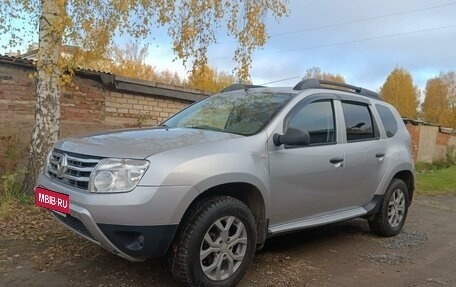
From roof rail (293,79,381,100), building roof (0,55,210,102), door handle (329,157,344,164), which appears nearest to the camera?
door handle (329,157,344,164)

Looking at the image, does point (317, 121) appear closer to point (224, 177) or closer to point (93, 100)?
point (224, 177)

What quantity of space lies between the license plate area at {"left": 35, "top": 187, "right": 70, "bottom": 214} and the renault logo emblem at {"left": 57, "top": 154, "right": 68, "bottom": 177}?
0.57ft

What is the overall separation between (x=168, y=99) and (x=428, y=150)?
15.8 m

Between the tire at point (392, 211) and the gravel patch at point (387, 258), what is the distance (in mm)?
624

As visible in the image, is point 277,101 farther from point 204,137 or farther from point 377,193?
point 377,193

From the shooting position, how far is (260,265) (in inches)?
186

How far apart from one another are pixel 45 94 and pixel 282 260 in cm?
435

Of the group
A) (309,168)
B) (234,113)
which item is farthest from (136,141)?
(309,168)

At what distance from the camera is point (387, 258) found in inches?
206

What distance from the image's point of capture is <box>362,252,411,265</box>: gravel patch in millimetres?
5106

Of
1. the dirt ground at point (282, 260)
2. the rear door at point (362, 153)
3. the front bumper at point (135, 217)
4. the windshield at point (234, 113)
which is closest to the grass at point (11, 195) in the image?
the dirt ground at point (282, 260)

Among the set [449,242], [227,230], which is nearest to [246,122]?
[227,230]

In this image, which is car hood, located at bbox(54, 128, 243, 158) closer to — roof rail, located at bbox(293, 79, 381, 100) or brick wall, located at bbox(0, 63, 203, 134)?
roof rail, located at bbox(293, 79, 381, 100)

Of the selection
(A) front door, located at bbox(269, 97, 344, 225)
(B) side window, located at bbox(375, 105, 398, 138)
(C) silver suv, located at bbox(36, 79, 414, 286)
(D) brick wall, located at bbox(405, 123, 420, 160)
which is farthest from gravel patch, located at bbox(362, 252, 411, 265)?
(D) brick wall, located at bbox(405, 123, 420, 160)
